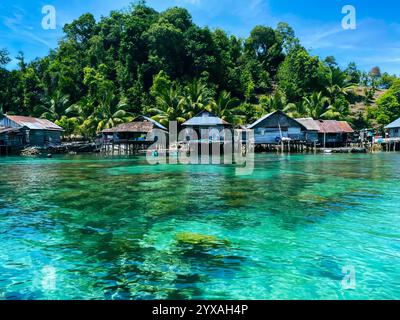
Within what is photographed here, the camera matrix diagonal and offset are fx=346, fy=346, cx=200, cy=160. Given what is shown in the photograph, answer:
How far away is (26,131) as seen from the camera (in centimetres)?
4428

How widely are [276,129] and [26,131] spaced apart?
31685mm

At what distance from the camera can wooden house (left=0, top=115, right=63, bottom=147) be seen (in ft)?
140

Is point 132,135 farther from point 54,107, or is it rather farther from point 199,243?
point 199,243

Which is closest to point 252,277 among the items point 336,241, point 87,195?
point 336,241

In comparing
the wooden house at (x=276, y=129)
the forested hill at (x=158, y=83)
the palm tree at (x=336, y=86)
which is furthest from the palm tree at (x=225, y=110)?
the palm tree at (x=336, y=86)

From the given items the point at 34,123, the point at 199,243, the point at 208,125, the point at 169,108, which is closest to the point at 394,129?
the point at 208,125

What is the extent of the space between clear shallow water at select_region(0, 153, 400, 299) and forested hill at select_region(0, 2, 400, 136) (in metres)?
32.3

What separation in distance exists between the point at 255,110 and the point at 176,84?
42.0 ft

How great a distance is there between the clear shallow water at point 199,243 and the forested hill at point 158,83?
1270 inches

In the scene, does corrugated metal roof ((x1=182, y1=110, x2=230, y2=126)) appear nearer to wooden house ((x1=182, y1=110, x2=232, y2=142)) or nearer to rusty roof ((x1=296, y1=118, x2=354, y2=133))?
wooden house ((x1=182, y1=110, x2=232, y2=142))

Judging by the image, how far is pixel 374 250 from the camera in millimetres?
7648

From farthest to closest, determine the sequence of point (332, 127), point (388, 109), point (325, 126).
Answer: point (388, 109), point (332, 127), point (325, 126)

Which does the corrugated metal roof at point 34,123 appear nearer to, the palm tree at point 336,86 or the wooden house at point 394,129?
the palm tree at point 336,86
